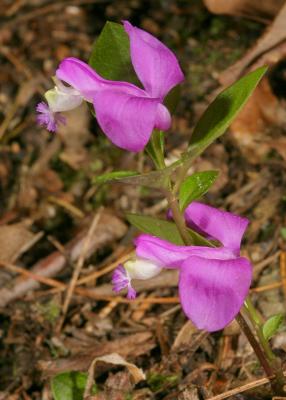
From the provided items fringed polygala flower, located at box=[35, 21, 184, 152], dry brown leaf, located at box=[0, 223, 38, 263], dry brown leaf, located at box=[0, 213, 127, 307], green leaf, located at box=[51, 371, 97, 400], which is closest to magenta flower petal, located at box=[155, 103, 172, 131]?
fringed polygala flower, located at box=[35, 21, 184, 152]

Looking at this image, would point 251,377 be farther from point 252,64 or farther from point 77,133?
point 77,133

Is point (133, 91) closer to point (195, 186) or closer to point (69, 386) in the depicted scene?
point (195, 186)

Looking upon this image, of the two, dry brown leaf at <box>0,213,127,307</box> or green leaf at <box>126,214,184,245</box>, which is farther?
dry brown leaf at <box>0,213,127,307</box>

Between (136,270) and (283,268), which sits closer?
(136,270)

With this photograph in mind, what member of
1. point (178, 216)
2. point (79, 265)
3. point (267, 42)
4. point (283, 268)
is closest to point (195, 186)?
point (178, 216)

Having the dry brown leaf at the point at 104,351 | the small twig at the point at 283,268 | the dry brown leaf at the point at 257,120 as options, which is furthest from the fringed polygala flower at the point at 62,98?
the dry brown leaf at the point at 257,120

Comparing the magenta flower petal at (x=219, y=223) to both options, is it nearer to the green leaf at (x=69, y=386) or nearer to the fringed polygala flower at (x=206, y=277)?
the fringed polygala flower at (x=206, y=277)

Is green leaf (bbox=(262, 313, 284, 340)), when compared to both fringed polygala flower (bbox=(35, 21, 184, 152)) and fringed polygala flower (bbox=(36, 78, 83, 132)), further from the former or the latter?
fringed polygala flower (bbox=(36, 78, 83, 132))

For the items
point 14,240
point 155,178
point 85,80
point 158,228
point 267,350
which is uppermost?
point 85,80
